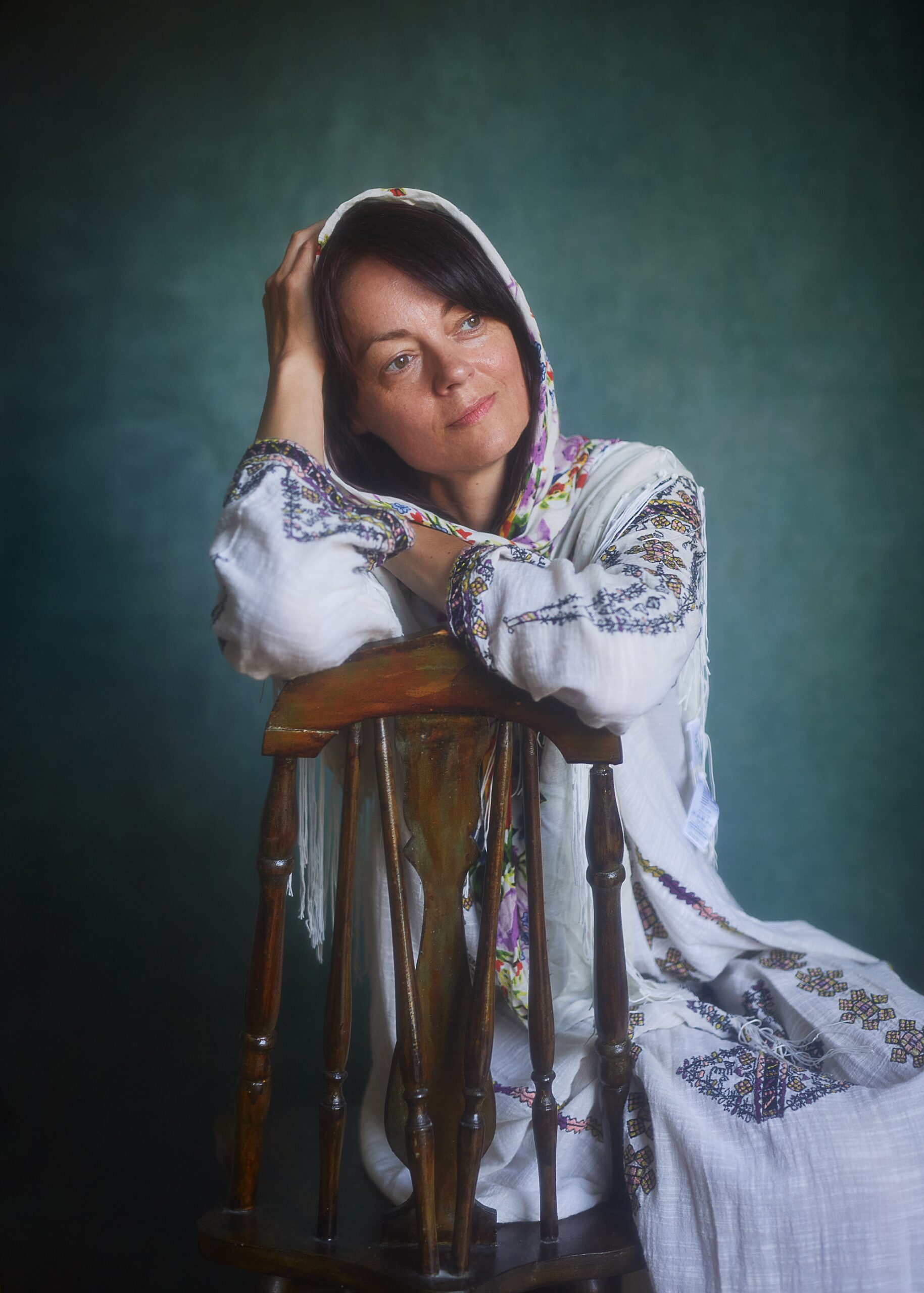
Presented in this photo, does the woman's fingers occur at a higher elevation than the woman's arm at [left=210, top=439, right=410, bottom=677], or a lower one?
higher

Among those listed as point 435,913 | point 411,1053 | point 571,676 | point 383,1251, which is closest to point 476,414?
point 571,676

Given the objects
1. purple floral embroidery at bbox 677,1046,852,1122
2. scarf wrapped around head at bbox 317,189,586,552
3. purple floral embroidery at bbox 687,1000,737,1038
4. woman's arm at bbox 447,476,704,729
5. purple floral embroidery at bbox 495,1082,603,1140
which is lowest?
purple floral embroidery at bbox 495,1082,603,1140

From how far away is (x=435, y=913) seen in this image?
0.82 meters

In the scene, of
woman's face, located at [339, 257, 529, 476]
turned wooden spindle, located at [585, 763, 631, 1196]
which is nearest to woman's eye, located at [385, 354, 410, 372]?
woman's face, located at [339, 257, 529, 476]

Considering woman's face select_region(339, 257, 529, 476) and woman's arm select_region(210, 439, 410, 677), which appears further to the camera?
woman's face select_region(339, 257, 529, 476)

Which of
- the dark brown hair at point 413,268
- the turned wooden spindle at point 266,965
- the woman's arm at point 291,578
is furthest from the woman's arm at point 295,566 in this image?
the dark brown hair at point 413,268

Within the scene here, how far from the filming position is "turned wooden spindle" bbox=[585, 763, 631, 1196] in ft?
2.66

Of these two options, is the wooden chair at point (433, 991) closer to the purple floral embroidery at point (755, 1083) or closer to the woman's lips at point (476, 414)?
the purple floral embroidery at point (755, 1083)

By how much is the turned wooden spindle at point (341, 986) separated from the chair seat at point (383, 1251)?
29 millimetres

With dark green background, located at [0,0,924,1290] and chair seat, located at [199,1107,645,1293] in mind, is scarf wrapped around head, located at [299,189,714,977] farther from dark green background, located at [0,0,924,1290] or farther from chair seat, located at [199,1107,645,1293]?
dark green background, located at [0,0,924,1290]

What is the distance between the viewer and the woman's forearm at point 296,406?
98 cm

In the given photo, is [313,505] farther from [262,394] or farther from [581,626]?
[262,394]

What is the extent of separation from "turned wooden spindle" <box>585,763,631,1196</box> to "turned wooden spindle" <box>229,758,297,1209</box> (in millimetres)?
250

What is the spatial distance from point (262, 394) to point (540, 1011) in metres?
1.31
